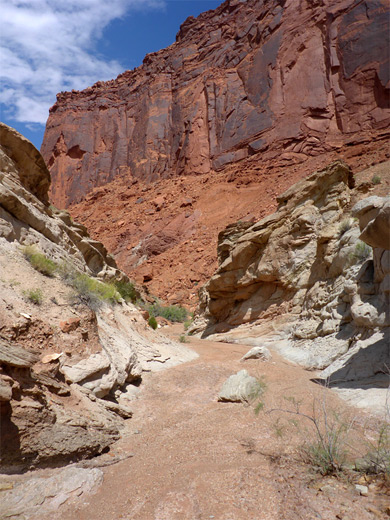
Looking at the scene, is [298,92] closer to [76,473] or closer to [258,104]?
[258,104]

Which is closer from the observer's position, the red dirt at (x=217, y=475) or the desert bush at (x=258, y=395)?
the red dirt at (x=217, y=475)

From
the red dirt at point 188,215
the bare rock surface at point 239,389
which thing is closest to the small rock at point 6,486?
the bare rock surface at point 239,389

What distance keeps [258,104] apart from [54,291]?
38411 mm

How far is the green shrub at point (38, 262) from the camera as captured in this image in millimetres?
6930

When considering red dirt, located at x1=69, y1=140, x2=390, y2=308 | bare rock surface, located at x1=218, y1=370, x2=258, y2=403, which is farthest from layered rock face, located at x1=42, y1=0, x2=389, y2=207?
bare rock surface, located at x1=218, y1=370, x2=258, y2=403

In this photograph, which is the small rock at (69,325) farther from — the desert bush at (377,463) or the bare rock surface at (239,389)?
the desert bush at (377,463)

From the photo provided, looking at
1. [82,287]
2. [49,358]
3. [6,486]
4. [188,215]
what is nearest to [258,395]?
[49,358]

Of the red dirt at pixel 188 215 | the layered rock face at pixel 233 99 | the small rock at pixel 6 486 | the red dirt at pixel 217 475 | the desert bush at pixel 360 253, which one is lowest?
the red dirt at pixel 217 475

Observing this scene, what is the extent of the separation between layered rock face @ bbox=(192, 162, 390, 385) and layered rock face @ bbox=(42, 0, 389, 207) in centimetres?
2321

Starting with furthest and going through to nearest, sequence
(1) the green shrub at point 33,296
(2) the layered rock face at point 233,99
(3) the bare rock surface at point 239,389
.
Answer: (2) the layered rock face at point 233,99
(1) the green shrub at point 33,296
(3) the bare rock surface at point 239,389

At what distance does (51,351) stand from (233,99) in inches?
1653

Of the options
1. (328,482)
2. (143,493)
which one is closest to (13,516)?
(143,493)

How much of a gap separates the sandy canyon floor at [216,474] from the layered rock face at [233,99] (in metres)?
33.8

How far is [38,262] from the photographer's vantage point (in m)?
6.94
